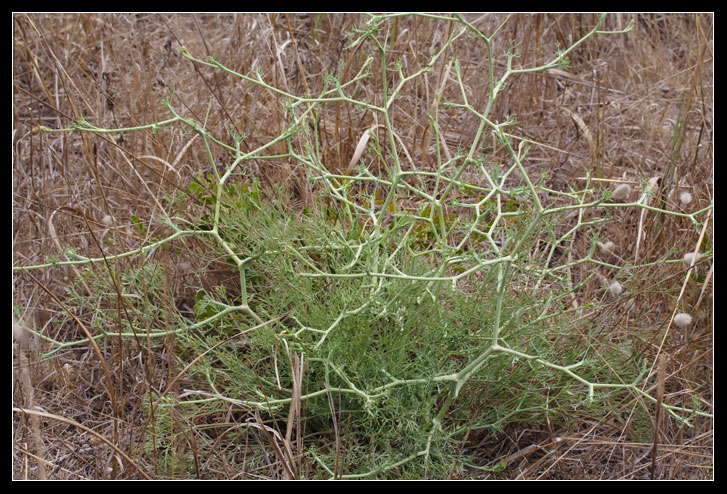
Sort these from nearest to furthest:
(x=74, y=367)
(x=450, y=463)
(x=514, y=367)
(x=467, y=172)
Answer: (x=450, y=463), (x=514, y=367), (x=74, y=367), (x=467, y=172)

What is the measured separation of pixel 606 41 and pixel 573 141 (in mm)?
837

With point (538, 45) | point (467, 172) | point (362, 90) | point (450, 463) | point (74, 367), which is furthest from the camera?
point (538, 45)

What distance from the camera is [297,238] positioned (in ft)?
6.32

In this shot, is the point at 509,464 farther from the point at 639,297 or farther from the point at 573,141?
the point at 573,141

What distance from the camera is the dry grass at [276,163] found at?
1.79m

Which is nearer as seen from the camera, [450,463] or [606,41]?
[450,463]

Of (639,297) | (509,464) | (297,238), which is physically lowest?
(509,464)

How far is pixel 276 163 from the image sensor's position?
2543 mm

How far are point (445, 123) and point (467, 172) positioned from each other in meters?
0.40

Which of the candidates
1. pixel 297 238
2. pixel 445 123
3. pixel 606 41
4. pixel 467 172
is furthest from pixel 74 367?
pixel 606 41

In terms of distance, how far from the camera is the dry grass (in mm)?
1786

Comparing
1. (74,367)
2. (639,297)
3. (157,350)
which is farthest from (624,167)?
(74,367)

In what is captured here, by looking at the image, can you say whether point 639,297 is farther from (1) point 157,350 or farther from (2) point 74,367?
(2) point 74,367

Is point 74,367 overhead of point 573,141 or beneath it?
beneath
